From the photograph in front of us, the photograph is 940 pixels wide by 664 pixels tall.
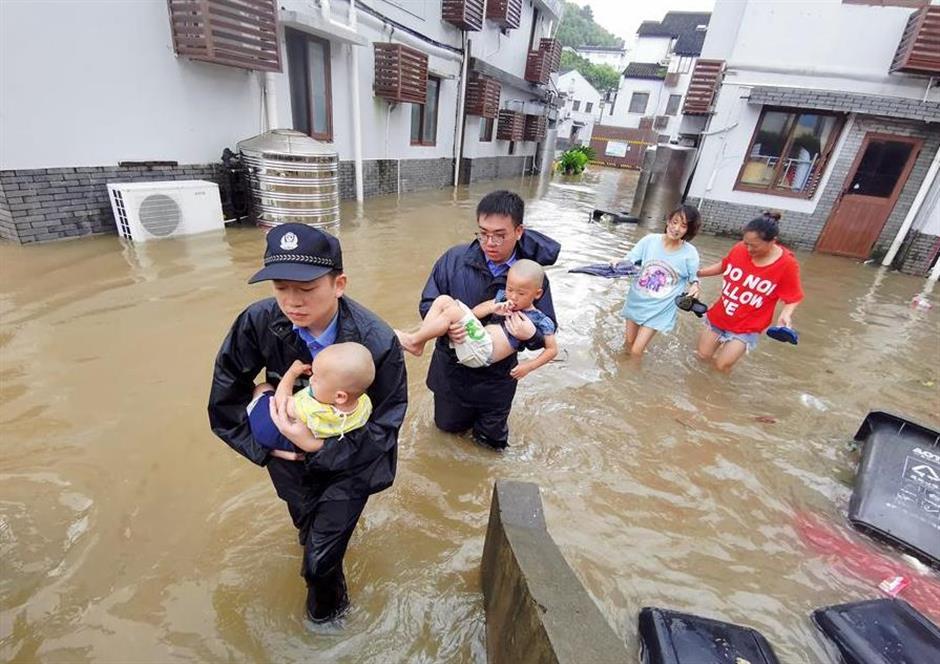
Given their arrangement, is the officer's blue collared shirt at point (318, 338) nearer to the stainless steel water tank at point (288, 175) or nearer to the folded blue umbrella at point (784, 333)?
the folded blue umbrella at point (784, 333)

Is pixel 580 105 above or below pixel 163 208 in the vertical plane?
above

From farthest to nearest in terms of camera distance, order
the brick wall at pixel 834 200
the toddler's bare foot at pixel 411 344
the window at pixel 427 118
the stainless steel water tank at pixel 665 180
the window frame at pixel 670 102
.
→ the window frame at pixel 670 102
the window at pixel 427 118
the stainless steel water tank at pixel 665 180
the brick wall at pixel 834 200
the toddler's bare foot at pixel 411 344

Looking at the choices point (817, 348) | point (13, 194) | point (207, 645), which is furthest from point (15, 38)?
point (817, 348)

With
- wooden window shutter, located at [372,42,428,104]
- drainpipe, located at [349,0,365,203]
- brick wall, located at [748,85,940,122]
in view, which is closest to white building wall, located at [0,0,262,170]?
drainpipe, located at [349,0,365,203]

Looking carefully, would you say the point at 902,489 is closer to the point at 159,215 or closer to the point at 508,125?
the point at 159,215

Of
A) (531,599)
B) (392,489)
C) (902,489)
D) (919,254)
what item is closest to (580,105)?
(919,254)

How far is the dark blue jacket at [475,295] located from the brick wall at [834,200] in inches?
474

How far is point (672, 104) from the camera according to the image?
3878 cm

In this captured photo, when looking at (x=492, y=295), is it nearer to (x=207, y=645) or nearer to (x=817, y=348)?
(x=207, y=645)

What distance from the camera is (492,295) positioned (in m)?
2.78

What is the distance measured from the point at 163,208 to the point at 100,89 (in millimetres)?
1612

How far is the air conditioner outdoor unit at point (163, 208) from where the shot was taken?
6348mm

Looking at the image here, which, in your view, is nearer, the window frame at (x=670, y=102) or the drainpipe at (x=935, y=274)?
the drainpipe at (x=935, y=274)

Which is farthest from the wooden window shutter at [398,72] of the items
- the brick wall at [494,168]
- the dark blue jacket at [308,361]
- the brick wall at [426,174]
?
the dark blue jacket at [308,361]
